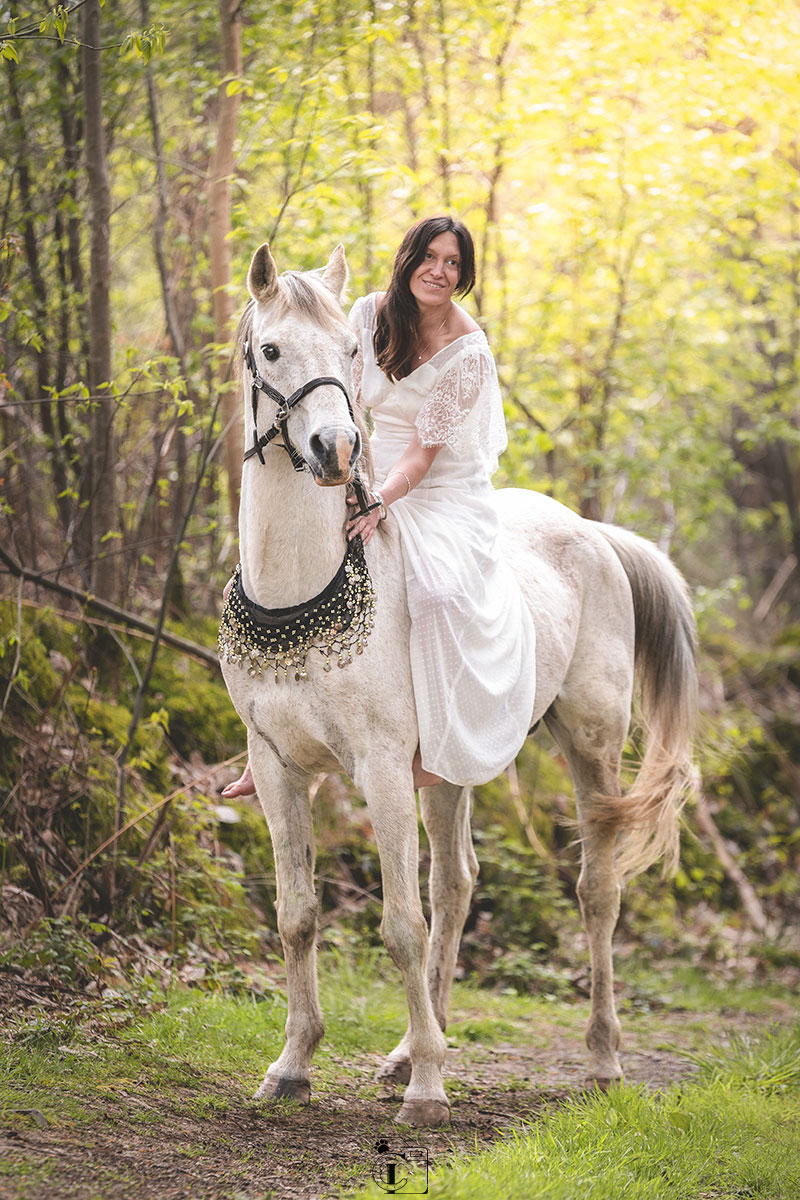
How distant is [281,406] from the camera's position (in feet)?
9.76

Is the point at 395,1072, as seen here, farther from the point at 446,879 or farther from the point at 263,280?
the point at 263,280

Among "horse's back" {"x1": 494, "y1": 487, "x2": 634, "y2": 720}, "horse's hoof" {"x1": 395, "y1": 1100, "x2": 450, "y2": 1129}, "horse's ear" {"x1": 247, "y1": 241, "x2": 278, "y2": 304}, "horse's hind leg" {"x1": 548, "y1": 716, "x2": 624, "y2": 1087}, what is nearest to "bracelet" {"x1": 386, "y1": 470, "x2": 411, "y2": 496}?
"horse's ear" {"x1": 247, "y1": 241, "x2": 278, "y2": 304}

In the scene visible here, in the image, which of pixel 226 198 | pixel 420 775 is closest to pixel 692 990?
pixel 420 775

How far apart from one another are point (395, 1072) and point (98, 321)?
12.5 ft

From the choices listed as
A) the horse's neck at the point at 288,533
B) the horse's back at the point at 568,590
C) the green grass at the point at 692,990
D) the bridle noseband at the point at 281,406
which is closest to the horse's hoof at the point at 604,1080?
the horse's back at the point at 568,590

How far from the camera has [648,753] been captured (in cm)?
457

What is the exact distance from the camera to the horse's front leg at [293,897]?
11.0 ft

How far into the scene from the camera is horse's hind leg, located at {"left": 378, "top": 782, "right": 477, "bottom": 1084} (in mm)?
4145

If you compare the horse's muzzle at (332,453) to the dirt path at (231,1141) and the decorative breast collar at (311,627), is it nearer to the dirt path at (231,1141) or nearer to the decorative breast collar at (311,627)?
the decorative breast collar at (311,627)

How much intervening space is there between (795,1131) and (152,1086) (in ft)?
7.19

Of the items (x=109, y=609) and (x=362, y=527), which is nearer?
(x=362, y=527)

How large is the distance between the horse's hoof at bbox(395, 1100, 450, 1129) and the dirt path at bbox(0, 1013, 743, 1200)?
0.13ft

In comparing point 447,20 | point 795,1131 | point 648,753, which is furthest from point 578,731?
point 447,20

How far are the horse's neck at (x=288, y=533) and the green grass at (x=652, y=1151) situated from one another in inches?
65.5
